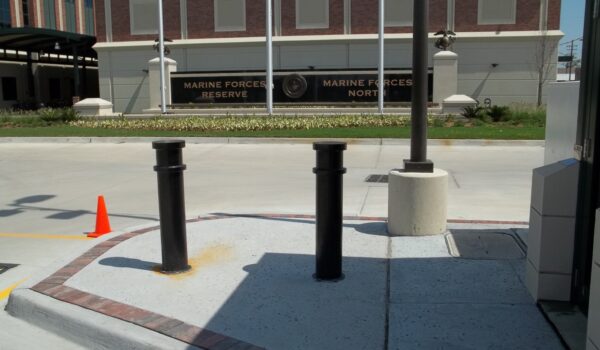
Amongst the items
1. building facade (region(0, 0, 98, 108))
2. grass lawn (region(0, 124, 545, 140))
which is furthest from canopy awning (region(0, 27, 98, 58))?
grass lawn (region(0, 124, 545, 140))

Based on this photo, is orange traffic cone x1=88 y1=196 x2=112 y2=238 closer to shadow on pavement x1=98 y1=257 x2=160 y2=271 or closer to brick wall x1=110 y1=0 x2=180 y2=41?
shadow on pavement x1=98 y1=257 x2=160 y2=271

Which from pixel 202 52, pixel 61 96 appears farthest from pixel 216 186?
pixel 61 96

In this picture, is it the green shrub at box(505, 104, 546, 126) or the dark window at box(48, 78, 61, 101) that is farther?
the dark window at box(48, 78, 61, 101)

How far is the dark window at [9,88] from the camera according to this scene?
154ft

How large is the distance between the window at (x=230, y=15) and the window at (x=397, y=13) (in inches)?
350

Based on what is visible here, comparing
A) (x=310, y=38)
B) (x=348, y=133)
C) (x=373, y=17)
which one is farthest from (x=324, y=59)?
(x=348, y=133)

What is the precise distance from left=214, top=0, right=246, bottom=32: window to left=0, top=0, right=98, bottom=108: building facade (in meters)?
9.28

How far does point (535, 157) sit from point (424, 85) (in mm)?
8606

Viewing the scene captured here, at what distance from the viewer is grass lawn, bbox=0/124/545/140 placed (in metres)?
17.0

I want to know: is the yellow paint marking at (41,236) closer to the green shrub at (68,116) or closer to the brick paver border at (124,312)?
the brick paver border at (124,312)

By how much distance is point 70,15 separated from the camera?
6316 cm

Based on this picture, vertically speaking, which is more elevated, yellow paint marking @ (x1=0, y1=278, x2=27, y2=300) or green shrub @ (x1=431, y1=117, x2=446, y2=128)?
green shrub @ (x1=431, y1=117, x2=446, y2=128)

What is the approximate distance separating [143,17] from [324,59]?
12389 mm

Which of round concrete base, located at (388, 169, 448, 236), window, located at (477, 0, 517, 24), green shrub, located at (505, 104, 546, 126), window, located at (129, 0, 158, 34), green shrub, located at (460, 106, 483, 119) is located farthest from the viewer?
window, located at (129, 0, 158, 34)
